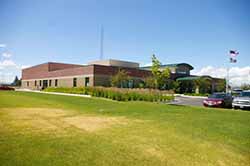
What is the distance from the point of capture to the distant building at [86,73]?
3916cm

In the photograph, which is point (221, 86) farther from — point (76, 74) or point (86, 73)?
point (76, 74)

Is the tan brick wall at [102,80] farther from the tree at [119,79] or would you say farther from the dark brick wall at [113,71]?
the tree at [119,79]

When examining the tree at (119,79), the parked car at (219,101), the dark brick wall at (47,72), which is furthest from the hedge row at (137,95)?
the dark brick wall at (47,72)

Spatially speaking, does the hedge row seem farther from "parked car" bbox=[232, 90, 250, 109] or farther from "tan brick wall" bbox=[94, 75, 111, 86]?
"tan brick wall" bbox=[94, 75, 111, 86]

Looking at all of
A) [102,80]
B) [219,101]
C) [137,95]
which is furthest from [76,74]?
[219,101]

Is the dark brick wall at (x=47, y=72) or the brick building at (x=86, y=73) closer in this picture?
the brick building at (x=86, y=73)

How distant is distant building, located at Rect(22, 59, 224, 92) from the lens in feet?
128

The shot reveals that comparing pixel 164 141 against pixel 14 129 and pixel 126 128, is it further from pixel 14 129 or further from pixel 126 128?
pixel 14 129

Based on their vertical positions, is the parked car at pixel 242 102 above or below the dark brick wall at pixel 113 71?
below

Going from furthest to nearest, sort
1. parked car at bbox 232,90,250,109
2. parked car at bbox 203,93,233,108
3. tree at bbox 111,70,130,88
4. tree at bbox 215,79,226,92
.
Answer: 1. tree at bbox 215,79,226,92
2. tree at bbox 111,70,130,88
3. parked car at bbox 203,93,233,108
4. parked car at bbox 232,90,250,109

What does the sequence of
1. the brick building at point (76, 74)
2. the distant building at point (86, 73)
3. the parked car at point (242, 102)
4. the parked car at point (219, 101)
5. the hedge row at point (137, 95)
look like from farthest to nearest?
the distant building at point (86, 73)
the brick building at point (76, 74)
the hedge row at point (137, 95)
the parked car at point (219, 101)
the parked car at point (242, 102)

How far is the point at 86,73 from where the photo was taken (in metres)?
40.2

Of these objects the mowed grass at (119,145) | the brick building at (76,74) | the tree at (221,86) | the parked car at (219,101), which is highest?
the brick building at (76,74)

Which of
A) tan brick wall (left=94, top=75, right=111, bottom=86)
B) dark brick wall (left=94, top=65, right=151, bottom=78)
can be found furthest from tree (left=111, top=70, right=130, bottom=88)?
dark brick wall (left=94, top=65, right=151, bottom=78)
